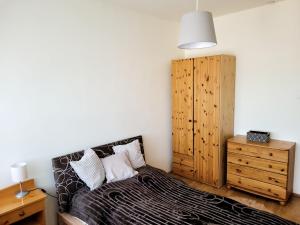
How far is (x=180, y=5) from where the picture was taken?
312cm

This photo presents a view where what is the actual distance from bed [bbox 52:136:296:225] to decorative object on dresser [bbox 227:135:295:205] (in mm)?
1183

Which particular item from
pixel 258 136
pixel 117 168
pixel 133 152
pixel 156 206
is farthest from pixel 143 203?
pixel 258 136

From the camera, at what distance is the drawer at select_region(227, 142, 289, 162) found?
2.90 m

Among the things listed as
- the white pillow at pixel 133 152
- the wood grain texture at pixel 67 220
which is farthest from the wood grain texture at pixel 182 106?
the wood grain texture at pixel 67 220

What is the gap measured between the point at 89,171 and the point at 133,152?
2.42 feet

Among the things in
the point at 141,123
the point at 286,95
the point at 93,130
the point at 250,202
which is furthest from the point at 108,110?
the point at 286,95

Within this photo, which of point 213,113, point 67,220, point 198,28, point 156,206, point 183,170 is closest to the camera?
point 198,28

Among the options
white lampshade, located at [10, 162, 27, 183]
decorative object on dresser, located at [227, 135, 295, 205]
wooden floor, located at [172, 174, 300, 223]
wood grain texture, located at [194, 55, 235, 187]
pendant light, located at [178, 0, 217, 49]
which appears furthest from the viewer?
wood grain texture, located at [194, 55, 235, 187]

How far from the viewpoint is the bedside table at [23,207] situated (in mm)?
1907

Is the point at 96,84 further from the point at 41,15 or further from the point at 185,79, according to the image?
the point at 185,79

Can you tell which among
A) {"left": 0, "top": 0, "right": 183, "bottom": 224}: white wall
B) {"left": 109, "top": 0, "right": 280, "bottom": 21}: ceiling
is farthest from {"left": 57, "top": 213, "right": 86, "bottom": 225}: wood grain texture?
{"left": 109, "top": 0, "right": 280, "bottom": 21}: ceiling

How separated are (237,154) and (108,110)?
1999 mm

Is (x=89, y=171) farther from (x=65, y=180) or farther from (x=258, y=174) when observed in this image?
(x=258, y=174)

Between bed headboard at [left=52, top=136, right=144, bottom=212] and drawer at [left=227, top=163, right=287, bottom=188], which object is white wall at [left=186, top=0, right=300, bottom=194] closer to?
drawer at [left=227, top=163, right=287, bottom=188]
